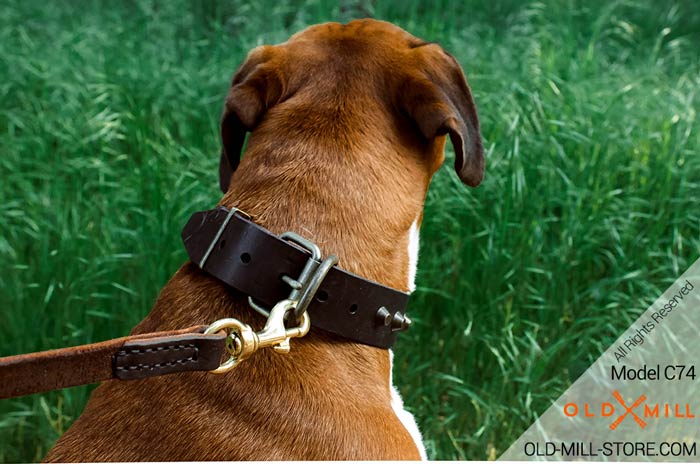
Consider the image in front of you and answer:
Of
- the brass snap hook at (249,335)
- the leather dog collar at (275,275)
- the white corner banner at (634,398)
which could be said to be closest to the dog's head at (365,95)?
the leather dog collar at (275,275)

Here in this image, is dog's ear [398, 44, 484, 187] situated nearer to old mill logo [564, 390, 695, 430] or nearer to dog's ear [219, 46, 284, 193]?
dog's ear [219, 46, 284, 193]

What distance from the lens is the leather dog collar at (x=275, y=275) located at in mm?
1902

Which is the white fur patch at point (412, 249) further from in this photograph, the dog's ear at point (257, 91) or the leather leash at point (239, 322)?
the dog's ear at point (257, 91)

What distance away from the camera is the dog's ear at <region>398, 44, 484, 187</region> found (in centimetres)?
222

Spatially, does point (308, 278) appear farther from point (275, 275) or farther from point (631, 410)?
point (631, 410)

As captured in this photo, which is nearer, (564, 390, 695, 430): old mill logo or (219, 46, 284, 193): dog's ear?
(219, 46, 284, 193): dog's ear

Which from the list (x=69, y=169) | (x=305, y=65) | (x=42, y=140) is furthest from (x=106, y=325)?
(x=305, y=65)

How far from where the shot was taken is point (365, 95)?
2.27 metres

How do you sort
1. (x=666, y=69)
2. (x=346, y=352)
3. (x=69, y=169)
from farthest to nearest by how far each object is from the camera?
(x=666, y=69) → (x=69, y=169) → (x=346, y=352)

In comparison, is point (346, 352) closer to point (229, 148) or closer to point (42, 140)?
point (229, 148)

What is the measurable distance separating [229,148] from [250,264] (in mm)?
726

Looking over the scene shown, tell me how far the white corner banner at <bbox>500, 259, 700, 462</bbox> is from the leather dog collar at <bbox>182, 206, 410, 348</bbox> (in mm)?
1672

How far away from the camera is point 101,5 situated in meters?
6.00

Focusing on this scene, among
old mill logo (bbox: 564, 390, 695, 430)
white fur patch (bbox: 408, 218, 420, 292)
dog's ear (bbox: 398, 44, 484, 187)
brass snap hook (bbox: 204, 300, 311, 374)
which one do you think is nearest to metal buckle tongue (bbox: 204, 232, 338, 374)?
brass snap hook (bbox: 204, 300, 311, 374)
